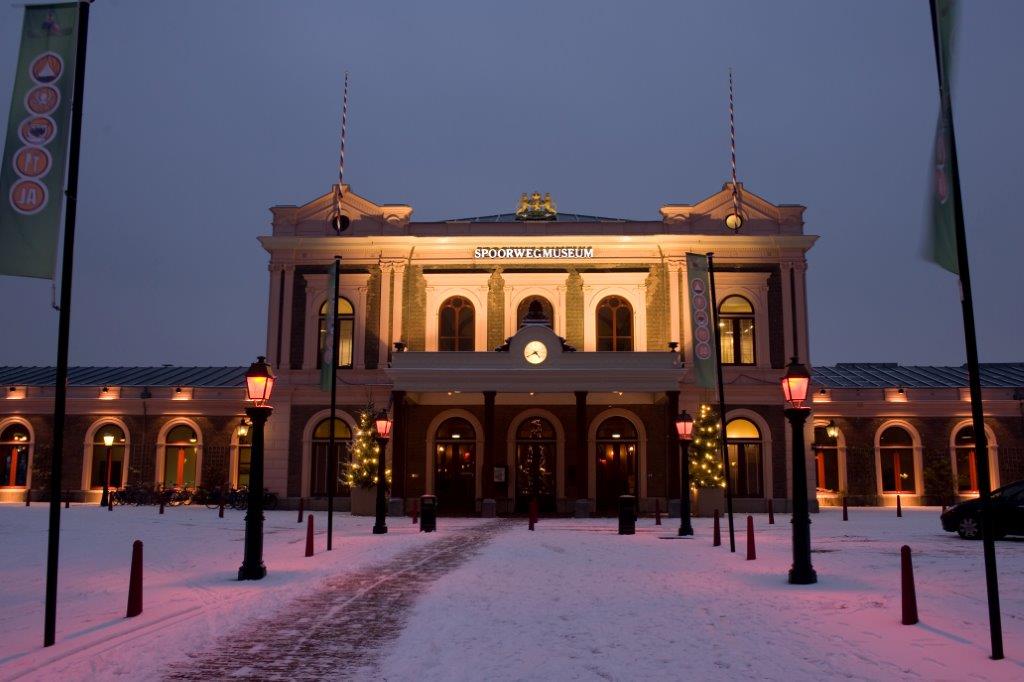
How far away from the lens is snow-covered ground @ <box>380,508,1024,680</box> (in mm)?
8000

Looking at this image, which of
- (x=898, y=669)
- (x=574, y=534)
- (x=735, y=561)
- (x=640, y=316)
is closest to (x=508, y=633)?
(x=898, y=669)

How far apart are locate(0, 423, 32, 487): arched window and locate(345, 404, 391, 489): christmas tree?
1630cm

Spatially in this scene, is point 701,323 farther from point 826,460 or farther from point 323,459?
point 323,459

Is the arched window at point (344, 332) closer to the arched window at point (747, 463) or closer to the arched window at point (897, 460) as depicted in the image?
the arched window at point (747, 463)

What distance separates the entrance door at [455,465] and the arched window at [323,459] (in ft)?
11.9

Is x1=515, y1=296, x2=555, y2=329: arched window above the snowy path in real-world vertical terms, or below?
above

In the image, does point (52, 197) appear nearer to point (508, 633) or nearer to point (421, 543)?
point (508, 633)

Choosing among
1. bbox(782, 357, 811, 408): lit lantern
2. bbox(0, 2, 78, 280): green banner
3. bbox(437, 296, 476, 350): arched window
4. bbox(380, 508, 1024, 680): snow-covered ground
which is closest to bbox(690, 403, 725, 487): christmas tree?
bbox(437, 296, 476, 350): arched window

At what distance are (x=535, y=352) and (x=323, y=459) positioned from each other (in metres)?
9.75

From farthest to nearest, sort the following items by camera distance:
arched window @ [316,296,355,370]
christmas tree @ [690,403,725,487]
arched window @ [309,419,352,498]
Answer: arched window @ [316,296,355,370] → arched window @ [309,419,352,498] → christmas tree @ [690,403,725,487]

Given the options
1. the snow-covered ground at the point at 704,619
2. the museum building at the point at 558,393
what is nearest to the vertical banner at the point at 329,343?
the museum building at the point at 558,393

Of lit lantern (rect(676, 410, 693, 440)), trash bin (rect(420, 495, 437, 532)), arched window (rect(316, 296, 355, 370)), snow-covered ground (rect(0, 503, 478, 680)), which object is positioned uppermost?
arched window (rect(316, 296, 355, 370))

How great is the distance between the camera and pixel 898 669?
792cm

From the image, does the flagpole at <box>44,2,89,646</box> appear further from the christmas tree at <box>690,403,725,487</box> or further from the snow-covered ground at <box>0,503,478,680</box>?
the christmas tree at <box>690,403,725,487</box>
